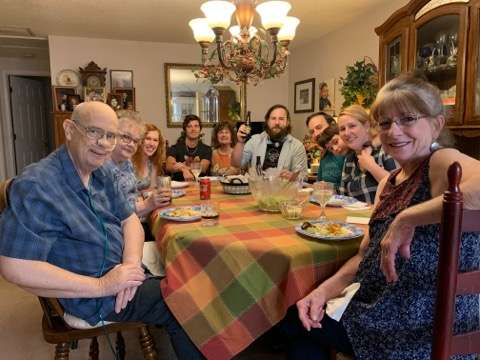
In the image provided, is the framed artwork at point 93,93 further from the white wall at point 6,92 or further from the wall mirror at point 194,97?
the white wall at point 6,92

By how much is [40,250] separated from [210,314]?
56cm

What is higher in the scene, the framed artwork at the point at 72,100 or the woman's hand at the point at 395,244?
the framed artwork at the point at 72,100

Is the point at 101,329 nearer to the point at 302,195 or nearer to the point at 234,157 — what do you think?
the point at 302,195

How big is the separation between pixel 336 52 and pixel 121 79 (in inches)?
112

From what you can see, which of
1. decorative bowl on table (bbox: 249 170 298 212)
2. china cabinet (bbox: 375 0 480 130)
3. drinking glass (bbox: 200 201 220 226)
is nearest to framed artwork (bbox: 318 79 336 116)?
china cabinet (bbox: 375 0 480 130)

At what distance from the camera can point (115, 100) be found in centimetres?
484

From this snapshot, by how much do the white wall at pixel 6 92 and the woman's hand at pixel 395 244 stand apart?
6.62 m

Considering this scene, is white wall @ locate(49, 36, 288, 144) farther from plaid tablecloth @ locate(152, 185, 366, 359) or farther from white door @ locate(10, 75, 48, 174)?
plaid tablecloth @ locate(152, 185, 366, 359)

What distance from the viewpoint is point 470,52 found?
2227 mm

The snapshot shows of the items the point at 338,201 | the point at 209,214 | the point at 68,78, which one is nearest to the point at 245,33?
the point at 338,201

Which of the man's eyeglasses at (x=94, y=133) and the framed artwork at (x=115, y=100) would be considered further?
the framed artwork at (x=115, y=100)

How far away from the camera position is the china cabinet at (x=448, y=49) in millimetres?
2229

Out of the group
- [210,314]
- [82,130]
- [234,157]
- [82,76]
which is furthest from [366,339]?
[82,76]

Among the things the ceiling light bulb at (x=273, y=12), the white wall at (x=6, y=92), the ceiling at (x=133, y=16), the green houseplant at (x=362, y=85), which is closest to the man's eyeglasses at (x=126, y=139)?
the ceiling light bulb at (x=273, y=12)
